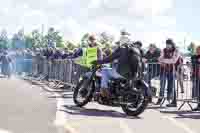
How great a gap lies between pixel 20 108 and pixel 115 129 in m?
3.26

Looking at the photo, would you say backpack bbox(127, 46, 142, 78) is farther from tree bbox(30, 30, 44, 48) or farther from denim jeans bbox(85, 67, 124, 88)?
tree bbox(30, 30, 44, 48)

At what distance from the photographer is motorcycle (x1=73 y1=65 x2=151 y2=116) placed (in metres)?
11.6

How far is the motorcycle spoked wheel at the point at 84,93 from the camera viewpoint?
514 inches

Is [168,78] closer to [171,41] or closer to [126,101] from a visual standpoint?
[171,41]

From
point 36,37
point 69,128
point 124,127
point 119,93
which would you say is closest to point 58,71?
point 119,93

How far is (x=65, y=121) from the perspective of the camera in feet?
33.1

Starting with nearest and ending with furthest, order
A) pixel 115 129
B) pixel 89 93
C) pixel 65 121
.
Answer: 1. pixel 115 129
2. pixel 65 121
3. pixel 89 93

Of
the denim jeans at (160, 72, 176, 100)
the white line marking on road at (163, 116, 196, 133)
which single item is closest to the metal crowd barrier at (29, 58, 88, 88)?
the denim jeans at (160, 72, 176, 100)

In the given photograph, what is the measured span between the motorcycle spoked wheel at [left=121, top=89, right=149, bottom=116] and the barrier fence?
2.20m

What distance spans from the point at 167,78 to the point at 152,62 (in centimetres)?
255

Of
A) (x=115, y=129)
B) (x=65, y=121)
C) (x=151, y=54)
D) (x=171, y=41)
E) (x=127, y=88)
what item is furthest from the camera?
(x=151, y=54)

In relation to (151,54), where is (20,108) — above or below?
below

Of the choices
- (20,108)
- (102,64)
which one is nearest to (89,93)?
(102,64)

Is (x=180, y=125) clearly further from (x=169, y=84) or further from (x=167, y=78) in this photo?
(x=167, y=78)
